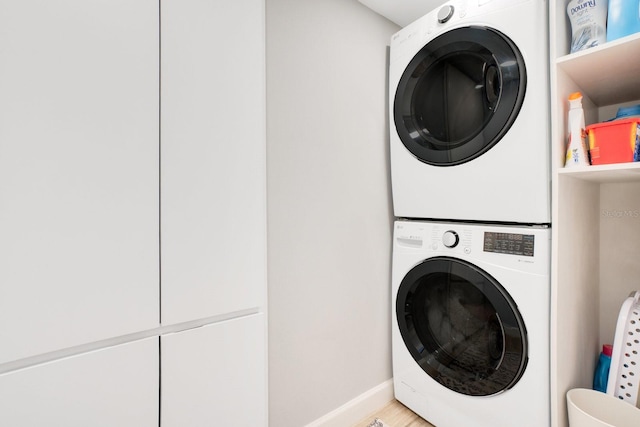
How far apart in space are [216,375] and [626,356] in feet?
4.99

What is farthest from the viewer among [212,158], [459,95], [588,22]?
[459,95]

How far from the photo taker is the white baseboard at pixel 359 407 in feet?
4.88

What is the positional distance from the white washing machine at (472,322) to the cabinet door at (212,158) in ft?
2.89

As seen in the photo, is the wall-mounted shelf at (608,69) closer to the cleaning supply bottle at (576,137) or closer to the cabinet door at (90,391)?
the cleaning supply bottle at (576,137)

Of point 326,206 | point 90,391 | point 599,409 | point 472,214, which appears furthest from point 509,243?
point 90,391

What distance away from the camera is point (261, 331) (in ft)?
3.43

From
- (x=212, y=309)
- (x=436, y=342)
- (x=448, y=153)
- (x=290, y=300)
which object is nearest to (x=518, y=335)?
(x=436, y=342)

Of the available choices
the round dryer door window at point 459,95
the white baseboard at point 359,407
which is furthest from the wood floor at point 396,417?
the round dryer door window at point 459,95

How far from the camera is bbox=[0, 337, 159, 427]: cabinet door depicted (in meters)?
0.66

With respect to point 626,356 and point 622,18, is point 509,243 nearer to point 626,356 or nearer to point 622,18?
point 626,356

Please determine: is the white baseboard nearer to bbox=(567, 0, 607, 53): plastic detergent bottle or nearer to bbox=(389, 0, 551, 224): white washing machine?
bbox=(389, 0, 551, 224): white washing machine

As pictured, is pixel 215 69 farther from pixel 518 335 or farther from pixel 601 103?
pixel 601 103

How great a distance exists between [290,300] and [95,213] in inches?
33.2

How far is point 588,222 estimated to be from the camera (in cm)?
133
